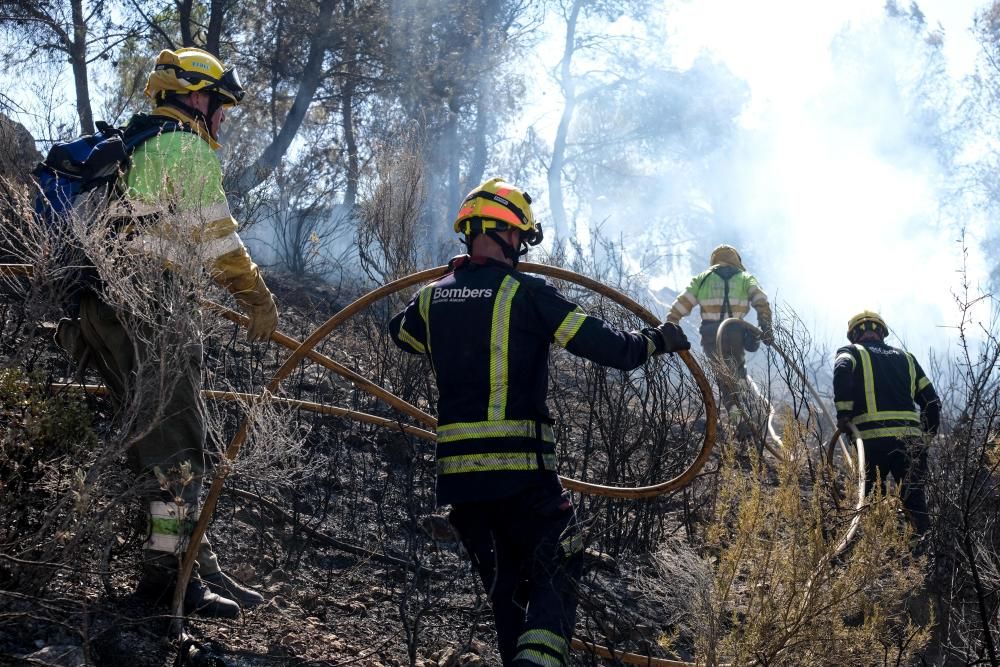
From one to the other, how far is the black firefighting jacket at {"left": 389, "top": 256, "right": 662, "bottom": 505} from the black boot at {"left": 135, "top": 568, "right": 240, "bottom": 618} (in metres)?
1.09

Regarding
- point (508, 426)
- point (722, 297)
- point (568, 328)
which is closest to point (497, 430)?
point (508, 426)

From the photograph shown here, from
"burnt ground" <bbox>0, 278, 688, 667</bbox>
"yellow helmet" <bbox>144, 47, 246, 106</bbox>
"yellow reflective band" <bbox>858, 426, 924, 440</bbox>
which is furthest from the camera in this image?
"yellow reflective band" <bbox>858, 426, 924, 440</bbox>

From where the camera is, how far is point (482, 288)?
3.64m

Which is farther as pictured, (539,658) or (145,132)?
(145,132)

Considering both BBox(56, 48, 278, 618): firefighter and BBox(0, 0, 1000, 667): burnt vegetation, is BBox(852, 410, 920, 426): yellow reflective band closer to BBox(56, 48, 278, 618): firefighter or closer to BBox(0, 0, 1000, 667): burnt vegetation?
BBox(0, 0, 1000, 667): burnt vegetation

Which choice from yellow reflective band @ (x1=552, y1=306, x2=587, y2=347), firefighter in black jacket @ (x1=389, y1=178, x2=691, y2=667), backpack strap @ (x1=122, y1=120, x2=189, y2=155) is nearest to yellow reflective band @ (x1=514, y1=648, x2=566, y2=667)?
firefighter in black jacket @ (x1=389, y1=178, x2=691, y2=667)

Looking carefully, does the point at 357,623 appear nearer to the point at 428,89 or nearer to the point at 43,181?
the point at 43,181

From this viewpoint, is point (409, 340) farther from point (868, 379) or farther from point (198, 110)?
point (868, 379)

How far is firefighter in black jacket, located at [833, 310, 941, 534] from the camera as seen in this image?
22.1 feet

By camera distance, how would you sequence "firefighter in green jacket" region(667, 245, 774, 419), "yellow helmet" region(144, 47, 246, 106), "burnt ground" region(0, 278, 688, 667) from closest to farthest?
"burnt ground" region(0, 278, 688, 667)
"yellow helmet" region(144, 47, 246, 106)
"firefighter in green jacket" region(667, 245, 774, 419)

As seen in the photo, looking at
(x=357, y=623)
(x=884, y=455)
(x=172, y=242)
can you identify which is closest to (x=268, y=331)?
(x=172, y=242)

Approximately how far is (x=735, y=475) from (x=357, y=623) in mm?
1828

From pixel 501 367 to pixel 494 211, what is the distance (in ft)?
2.02

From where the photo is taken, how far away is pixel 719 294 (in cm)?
973
